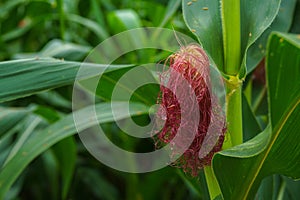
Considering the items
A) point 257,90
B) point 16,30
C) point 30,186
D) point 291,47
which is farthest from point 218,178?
point 16,30

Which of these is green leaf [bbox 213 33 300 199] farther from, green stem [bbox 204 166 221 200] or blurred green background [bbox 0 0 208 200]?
blurred green background [bbox 0 0 208 200]

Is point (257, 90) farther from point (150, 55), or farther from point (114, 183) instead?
point (114, 183)

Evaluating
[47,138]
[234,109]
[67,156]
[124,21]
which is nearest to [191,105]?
[234,109]

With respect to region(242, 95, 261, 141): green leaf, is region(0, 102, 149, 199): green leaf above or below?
below

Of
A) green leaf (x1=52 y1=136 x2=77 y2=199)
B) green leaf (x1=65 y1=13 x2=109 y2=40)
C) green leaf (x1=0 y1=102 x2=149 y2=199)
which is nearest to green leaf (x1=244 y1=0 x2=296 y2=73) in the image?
green leaf (x1=0 y1=102 x2=149 y2=199)

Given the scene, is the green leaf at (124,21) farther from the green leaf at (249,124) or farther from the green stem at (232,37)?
the green stem at (232,37)

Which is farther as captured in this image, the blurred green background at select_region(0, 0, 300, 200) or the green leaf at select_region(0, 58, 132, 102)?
the blurred green background at select_region(0, 0, 300, 200)

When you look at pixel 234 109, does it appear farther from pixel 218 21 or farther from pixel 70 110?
pixel 70 110
